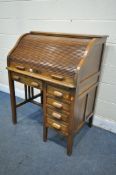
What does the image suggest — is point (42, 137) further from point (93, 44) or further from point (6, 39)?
point (6, 39)

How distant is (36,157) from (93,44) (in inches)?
47.6

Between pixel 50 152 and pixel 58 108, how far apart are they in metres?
0.51

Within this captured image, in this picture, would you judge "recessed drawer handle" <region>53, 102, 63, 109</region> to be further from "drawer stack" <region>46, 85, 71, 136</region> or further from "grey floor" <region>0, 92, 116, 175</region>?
"grey floor" <region>0, 92, 116, 175</region>

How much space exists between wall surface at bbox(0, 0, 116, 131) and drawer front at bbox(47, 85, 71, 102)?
690 mm

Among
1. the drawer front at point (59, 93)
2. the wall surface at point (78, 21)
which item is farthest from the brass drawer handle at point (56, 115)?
the wall surface at point (78, 21)

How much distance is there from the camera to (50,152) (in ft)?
5.58

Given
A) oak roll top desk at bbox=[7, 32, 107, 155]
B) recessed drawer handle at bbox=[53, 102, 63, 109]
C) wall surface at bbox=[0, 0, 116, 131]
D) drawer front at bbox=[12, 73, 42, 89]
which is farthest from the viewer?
wall surface at bbox=[0, 0, 116, 131]

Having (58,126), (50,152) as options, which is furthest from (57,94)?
(50,152)

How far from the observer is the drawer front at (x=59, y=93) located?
4.65 ft

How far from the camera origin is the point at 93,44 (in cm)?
141

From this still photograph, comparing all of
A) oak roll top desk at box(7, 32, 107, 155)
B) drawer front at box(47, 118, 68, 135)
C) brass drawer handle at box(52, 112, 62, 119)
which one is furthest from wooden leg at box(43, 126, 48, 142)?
brass drawer handle at box(52, 112, 62, 119)

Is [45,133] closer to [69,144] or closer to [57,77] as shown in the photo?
[69,144]

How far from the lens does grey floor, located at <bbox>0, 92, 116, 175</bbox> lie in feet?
4.97

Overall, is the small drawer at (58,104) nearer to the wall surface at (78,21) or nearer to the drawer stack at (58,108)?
the drawer stack at (58,108)
